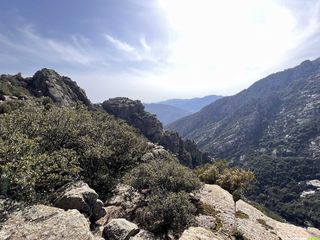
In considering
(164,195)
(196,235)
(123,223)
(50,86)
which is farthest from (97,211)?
(50,86)

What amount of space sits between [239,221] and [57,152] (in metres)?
14.1

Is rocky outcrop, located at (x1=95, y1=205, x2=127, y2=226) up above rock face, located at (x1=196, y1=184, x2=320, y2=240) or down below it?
above

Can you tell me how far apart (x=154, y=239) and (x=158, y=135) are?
122594 mm

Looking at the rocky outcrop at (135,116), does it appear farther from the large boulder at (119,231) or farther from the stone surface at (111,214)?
the large boulder at (119,231)

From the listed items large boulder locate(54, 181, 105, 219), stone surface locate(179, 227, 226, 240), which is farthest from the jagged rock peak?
stone surface locate(179, 227, 226, 240)

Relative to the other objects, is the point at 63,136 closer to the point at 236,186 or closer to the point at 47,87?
the point at 236,186

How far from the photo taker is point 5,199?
16.4 meters

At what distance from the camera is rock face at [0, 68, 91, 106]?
105 m

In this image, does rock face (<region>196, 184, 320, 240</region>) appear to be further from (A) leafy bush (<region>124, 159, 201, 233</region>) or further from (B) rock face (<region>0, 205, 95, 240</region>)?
(B) rock face (<region>0, 205, 95, 240</region>)

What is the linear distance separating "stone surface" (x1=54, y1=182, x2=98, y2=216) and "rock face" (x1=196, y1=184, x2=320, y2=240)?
7414 mm

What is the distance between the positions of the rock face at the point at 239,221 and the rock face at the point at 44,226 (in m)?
9.27

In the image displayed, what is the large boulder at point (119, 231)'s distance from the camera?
16.9 m

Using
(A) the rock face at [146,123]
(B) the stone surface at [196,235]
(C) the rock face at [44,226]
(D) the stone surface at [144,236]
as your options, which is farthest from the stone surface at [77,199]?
(A) the rock face at [146,123]

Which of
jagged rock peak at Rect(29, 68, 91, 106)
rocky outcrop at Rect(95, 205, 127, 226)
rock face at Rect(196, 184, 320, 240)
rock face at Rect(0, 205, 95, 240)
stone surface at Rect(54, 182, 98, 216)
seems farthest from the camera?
jagged rock peak at Rect(29, 68, 91, 106)
